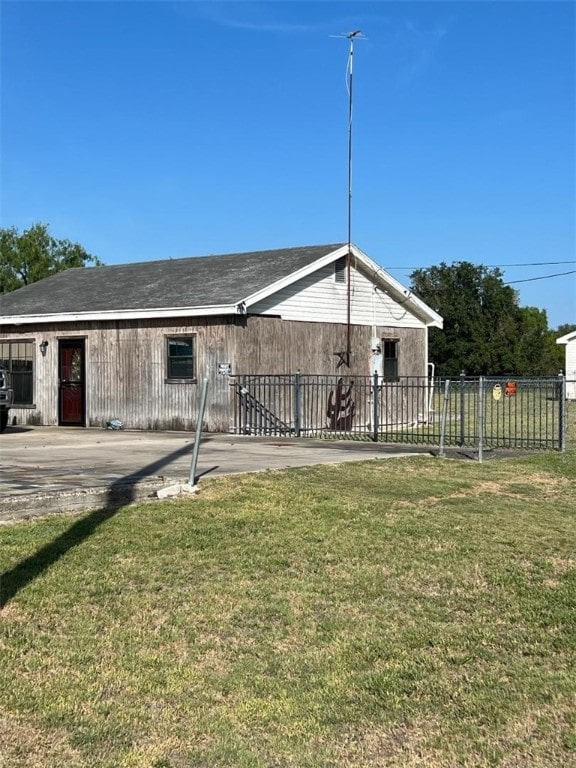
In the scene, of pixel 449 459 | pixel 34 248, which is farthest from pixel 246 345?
pixel 34 248

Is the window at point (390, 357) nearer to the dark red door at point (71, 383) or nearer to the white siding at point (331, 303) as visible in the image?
the white siding at point (331, 303)

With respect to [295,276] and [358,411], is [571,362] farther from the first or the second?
[295,276]

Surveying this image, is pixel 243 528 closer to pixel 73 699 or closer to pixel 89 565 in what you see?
pixel 89 565

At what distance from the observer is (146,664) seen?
535 centimetres

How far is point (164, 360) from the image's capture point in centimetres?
2086

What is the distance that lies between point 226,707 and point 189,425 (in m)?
15.7

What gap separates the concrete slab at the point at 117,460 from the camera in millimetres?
9000

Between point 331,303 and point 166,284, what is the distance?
4106mm

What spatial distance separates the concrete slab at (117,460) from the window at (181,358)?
5.03ft

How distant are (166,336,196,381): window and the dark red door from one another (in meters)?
2.68

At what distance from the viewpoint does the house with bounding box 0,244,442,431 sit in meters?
20.1

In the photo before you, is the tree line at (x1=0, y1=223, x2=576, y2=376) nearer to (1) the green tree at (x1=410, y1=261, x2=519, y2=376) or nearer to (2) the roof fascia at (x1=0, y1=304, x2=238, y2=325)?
(1) the green tree at (x1=410, y1=261, x2=519, y2=376)

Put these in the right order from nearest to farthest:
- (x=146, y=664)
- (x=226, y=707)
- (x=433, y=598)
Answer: (x=226, y=707), (x=146, y=664), (x=433, y=598)

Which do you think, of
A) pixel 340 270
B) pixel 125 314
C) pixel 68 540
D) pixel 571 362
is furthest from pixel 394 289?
pixel 571 362
